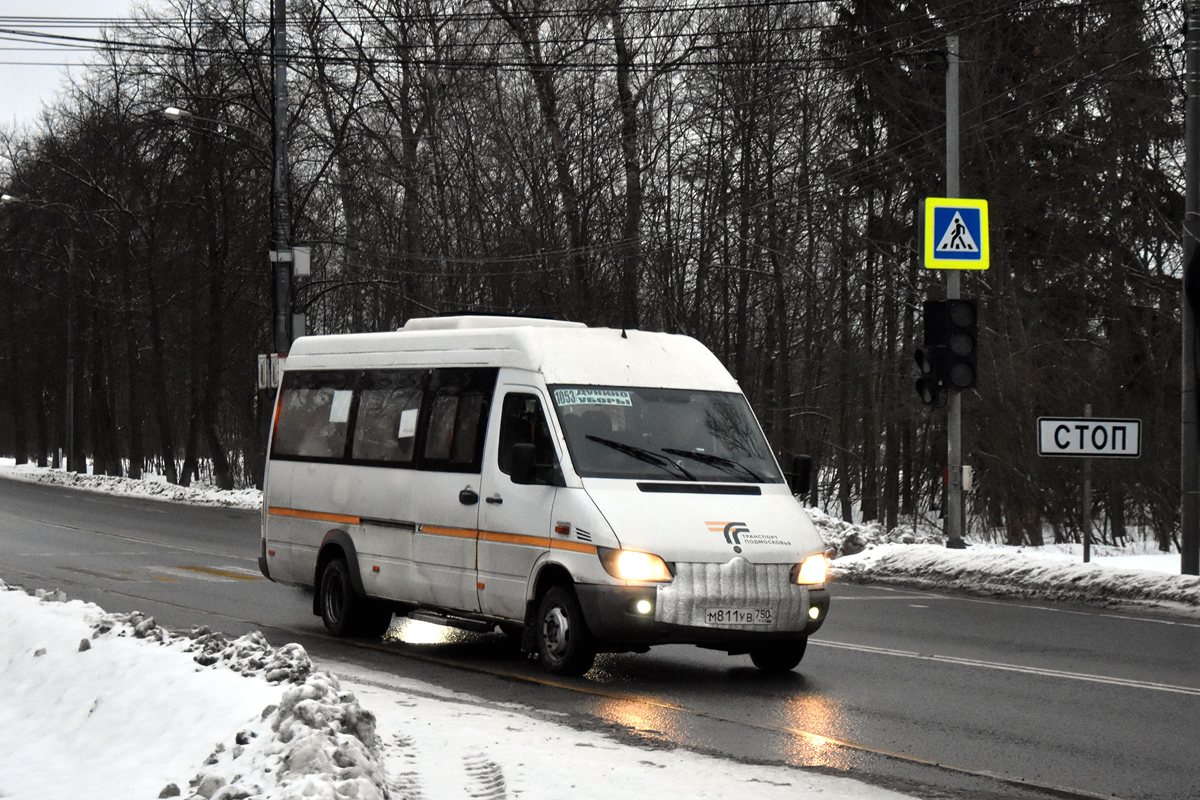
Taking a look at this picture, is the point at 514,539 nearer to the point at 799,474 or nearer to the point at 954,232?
the point at 799,474

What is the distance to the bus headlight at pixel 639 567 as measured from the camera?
10211mm

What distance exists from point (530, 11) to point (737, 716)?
29.8 meters

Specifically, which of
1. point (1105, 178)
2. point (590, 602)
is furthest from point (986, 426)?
point (590, 602)

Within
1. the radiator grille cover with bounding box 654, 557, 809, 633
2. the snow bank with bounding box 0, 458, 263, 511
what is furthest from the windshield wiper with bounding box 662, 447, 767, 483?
the snow bank with bounding box 0, 458, 263, 511

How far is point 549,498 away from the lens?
10922 millimetres

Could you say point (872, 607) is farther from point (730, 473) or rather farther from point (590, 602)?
point (590, 602)

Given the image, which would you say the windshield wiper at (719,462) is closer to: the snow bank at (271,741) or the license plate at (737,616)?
the license plate at (737,616)

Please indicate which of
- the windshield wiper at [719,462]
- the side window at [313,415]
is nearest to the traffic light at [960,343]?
the side window at [313,415]

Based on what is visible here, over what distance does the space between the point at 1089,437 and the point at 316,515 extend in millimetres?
8669

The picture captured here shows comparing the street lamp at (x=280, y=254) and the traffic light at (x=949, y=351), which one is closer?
the traffic light at (x=949, y=351)

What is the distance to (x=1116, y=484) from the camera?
83.8ft

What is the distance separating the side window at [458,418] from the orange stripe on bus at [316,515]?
1208 millimetres

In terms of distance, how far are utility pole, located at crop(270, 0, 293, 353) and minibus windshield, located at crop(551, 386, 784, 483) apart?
57.6 feet

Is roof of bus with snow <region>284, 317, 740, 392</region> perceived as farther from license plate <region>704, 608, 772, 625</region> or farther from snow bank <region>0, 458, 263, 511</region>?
snow bank <region>0, 458, 263, 511</region>
